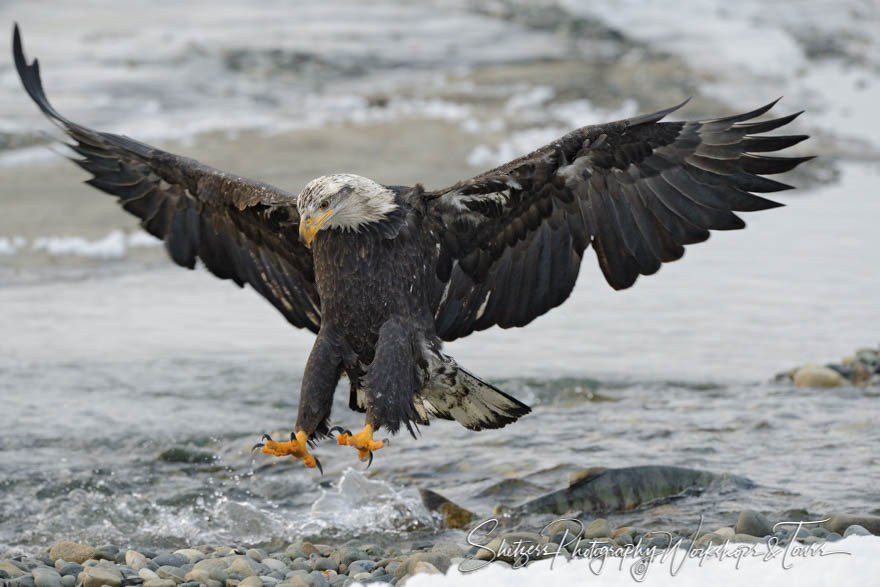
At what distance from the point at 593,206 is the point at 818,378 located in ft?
6.60

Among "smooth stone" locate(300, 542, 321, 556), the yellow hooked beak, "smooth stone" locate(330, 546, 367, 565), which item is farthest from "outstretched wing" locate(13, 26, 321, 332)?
→ "smooth stone" locate(330, 546, 367, 565)

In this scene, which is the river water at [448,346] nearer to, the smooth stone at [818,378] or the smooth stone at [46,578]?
the smooth stone at [818,378]

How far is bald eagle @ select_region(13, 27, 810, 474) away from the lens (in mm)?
4477

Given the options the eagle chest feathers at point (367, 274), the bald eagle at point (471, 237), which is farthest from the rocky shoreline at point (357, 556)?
the eagle chest feathers at point (367, 274)

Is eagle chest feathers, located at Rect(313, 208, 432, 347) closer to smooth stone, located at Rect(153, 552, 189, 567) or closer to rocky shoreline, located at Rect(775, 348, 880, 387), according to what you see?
smooth stone, located at Rect(153, 552, 189, 567)

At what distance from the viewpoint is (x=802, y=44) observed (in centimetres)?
1678

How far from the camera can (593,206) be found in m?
4.70

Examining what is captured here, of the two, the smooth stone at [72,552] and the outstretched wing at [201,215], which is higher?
the outstretched wing at [201,215]

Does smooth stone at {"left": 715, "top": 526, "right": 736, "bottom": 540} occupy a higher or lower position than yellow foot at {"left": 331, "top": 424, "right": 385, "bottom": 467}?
lower

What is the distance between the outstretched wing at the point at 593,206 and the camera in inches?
176

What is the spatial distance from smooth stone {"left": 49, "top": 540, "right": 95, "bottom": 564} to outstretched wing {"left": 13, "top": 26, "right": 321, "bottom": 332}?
5.04ft

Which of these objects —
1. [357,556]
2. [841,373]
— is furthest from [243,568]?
[841,373]

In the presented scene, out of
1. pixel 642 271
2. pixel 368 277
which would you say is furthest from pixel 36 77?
pixel 642 271

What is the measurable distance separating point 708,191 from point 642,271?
382mm
